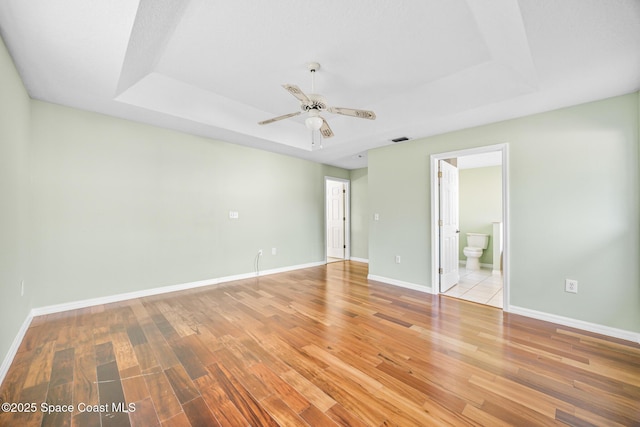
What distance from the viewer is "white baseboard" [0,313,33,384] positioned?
5.94 feet

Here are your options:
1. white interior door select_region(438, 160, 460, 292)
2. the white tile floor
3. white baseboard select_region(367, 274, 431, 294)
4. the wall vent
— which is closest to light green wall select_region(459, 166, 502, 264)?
the white tile floor

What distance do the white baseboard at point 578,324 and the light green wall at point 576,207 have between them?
5cm

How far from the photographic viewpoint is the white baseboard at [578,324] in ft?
8.06

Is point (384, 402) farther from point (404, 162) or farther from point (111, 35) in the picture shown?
point (404, 162)

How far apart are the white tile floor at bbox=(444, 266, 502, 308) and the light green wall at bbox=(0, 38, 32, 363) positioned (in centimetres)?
481

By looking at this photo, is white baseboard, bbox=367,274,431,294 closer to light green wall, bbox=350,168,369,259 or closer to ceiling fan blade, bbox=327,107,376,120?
light green wall, bbox=350,168,369,259

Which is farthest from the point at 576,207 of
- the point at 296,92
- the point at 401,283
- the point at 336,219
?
the point at 336,219

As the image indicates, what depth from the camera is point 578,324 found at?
2.71 meters

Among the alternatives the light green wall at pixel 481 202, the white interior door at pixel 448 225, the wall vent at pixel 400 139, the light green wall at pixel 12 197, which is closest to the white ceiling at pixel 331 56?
the light green wall at pixel 12 197

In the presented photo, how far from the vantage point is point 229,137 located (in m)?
4.07

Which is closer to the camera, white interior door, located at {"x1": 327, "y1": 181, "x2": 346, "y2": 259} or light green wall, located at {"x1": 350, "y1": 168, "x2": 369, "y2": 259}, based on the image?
light green wall, located at {"x1": 350, "y1": 168, "x2": 369, "y2": 259}

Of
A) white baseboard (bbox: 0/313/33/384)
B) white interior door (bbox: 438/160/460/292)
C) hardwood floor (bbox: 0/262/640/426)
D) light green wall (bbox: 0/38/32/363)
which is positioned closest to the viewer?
hardwood floor (bbox: 0/262/640/426)

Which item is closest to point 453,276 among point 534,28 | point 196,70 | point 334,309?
point 334,309

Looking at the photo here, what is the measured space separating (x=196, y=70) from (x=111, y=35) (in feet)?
3.24
